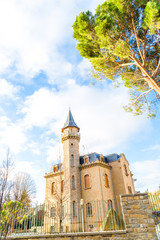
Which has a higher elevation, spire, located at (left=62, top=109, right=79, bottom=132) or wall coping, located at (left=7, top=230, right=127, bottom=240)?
spire, located at (left=62, top=109, right=79, bottom=132)

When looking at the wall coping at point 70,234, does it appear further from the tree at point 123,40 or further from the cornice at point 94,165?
the cornice at point 94,165

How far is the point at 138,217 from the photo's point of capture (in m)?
6.51

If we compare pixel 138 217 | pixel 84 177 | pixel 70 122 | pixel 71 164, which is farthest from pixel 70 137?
pixel 138 217

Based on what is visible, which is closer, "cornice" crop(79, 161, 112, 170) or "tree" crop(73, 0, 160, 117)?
"tree" crop(73, 0, 160, 117)

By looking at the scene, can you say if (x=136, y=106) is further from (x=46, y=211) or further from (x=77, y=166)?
(x=77, y=166)

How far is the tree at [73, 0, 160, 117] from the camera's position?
9.70 meters

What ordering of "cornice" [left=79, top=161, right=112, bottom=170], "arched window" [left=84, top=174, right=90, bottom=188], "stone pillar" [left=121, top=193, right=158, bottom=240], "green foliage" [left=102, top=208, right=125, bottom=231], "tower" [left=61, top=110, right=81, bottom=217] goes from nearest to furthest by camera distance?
"stone pillar" [left=121, top=193, right=158, bottom=240] < "green foliage" [left=102, top=208, right=125, bottom=231] < "tower" [left=61, top=110, right=81, bottom=217] < "arched window" [left=84, top=174, right=90, bottom=188] < "cornice" [left=79, top=161, right=112, bottom=170]

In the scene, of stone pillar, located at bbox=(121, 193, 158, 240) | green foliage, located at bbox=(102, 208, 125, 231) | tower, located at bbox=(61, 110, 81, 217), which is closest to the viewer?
stone pillar, located at bbox=(121, 193, 158, 240)

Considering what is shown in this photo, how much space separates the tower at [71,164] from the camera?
23.1m

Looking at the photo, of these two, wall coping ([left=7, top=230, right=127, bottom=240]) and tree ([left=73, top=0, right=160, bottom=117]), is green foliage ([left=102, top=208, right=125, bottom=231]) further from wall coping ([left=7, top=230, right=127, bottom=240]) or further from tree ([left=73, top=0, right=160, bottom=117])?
tree ([left=73, top=0, right=160, bottom=117])

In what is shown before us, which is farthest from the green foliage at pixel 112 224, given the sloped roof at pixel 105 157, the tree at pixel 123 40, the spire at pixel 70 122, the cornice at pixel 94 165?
the spire at pixel 70 122

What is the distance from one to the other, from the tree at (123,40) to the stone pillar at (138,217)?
6049 millimetres

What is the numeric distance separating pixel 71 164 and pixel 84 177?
2784mm

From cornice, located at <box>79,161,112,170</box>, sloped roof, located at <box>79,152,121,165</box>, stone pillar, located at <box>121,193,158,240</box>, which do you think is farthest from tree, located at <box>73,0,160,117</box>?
sloped roof, located at <box>79,152,121,165</box>
